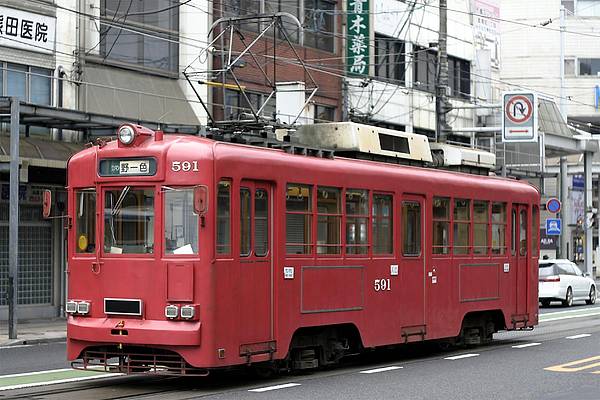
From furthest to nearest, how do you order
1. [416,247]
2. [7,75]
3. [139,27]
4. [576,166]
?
1. [576,166]
2. [139,27]
3. [7,75]
4. [416,247]

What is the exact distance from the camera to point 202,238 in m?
13.4

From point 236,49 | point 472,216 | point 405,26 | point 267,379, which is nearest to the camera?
point 267,379

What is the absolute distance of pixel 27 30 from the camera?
25.9m

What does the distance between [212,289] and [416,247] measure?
4855mm

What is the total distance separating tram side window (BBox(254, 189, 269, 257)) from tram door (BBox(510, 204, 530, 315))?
7010 mm

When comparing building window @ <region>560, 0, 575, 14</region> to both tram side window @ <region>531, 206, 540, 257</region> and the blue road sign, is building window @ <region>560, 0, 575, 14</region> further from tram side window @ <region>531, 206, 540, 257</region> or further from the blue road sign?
tram side window @ <region>531, 206, 540, 257</region>

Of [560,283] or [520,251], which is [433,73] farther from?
[520,251]

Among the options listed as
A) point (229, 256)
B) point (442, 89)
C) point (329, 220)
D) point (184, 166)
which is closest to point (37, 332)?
point (329, 220)

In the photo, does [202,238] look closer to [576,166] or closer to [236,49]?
[236,49]

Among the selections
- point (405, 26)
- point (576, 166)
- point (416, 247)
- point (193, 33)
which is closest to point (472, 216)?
point (416, 247)

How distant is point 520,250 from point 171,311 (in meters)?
8.86

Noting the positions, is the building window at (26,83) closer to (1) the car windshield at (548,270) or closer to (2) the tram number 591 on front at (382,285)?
(2) the tram number 591 on front at (382,285)

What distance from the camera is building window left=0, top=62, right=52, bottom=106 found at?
25.5 meters

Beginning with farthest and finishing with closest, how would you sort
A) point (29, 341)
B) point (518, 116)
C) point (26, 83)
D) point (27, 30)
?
1. point (518, 116)
2. point (26, 83)
3. point (27, 30)
4. point (29, 341)
